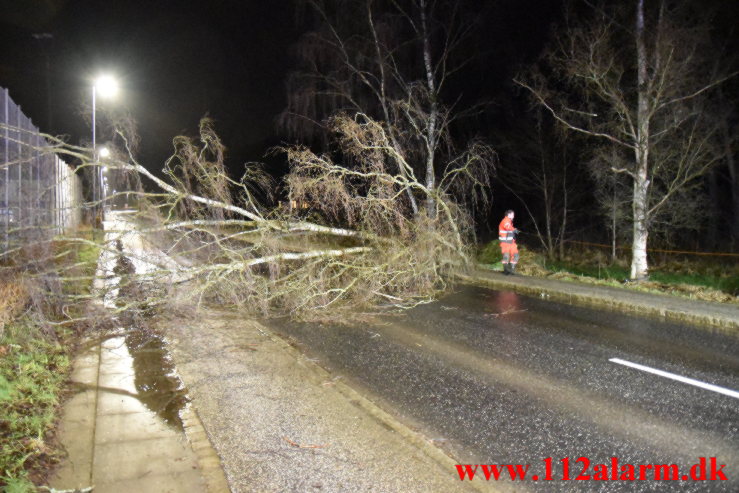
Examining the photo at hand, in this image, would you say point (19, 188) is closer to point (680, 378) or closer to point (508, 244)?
point (508, 244)

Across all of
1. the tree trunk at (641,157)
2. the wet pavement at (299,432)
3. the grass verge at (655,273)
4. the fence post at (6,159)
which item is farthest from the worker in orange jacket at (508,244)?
the fence post at (6,159)

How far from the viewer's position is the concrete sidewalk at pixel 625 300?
8.77 m

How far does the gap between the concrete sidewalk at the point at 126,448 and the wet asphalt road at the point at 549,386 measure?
1.92 metres

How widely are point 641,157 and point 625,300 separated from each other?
13.8ft

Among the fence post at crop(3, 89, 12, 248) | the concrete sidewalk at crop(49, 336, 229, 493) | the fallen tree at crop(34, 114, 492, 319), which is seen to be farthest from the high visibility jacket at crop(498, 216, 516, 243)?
the fence post at crop(3, 89, 12, 248)

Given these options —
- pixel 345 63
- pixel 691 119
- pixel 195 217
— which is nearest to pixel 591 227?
pixel 691 119

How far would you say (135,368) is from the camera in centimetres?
668

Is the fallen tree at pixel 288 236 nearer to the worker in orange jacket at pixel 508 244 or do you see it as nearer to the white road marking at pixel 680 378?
the worker in orange jacket at pixel 508 244

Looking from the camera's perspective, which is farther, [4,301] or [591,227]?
[591,227]

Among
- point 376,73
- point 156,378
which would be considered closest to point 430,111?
point 376,73

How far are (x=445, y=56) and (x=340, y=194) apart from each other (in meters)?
7.99

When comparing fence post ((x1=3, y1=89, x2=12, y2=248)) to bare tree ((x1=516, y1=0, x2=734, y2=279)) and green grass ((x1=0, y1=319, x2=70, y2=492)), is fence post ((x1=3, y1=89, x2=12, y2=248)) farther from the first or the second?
bare tree ((x1=516, y1=0, x2=734, y2=279))

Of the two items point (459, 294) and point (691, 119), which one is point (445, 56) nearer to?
point (691, 119)

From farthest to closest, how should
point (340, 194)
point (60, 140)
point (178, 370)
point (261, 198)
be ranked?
point (261, 198)
point (340, 194)
point (60, 140)
point (178, 370)
